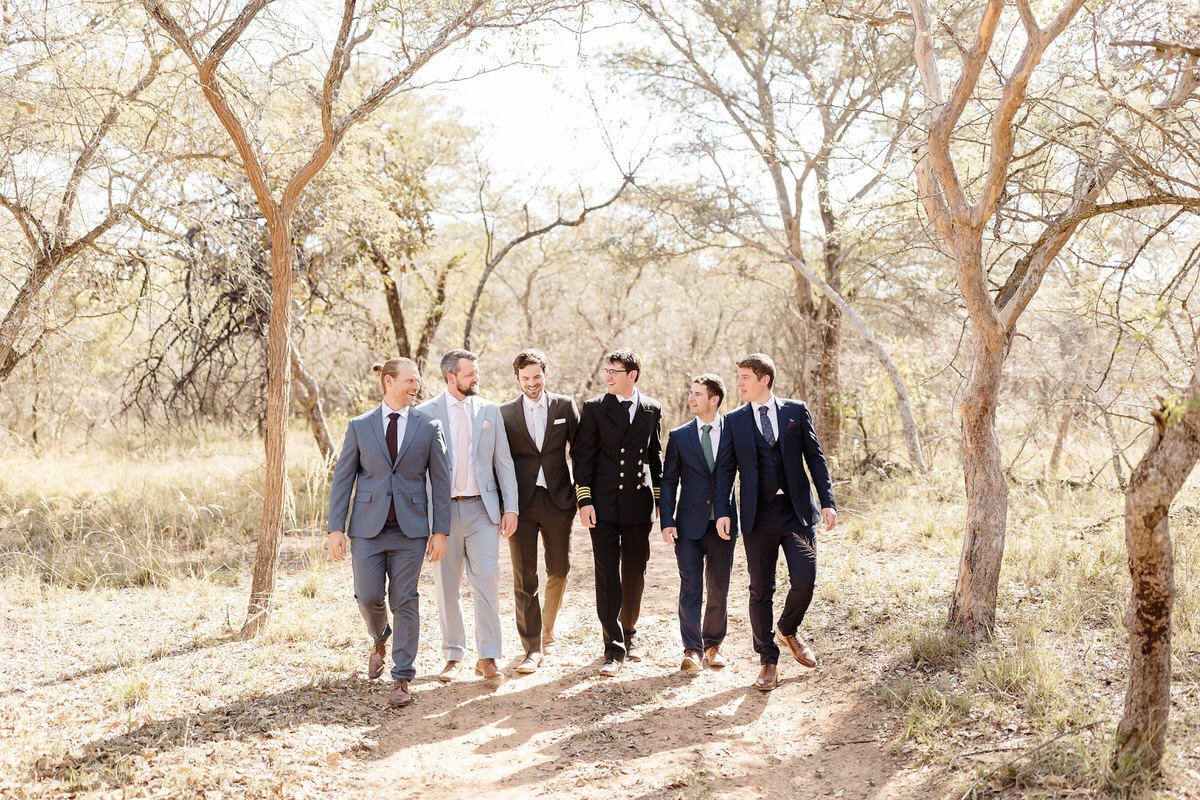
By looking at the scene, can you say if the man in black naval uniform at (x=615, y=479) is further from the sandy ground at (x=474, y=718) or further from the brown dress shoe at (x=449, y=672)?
the brown dress shoe at (x=449, y=672)

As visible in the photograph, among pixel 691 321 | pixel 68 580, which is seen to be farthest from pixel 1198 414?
pixel 691 321

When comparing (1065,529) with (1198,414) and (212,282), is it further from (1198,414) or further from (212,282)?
(212,282)

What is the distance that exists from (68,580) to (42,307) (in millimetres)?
2431

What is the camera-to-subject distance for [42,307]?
26.3 ft

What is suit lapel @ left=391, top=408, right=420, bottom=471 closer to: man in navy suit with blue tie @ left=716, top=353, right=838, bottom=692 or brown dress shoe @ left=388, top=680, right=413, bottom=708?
brown dress shoe @ left=388, top=680, right=413, bottom=708

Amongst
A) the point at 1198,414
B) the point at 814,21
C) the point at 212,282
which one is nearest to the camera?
the point at 1198,414

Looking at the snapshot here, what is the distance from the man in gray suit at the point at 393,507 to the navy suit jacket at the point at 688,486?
1.39 m

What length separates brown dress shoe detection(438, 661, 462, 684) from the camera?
558 centimetres

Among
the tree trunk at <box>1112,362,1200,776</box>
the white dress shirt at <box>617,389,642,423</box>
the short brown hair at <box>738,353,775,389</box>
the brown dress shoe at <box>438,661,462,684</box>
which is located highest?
the short brown hair at <box>738,353,775,389</box>

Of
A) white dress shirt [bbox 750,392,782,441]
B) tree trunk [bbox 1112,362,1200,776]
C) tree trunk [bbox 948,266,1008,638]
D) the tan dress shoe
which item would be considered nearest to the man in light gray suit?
the tan dress shoe

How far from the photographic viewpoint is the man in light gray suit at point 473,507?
5582 millimetres

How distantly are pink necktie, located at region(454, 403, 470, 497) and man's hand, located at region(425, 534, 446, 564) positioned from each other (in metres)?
0.30

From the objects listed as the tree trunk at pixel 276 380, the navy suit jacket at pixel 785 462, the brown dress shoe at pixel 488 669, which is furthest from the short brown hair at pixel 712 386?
the tree trunk at pixel 276 380

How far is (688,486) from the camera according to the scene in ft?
18.5
